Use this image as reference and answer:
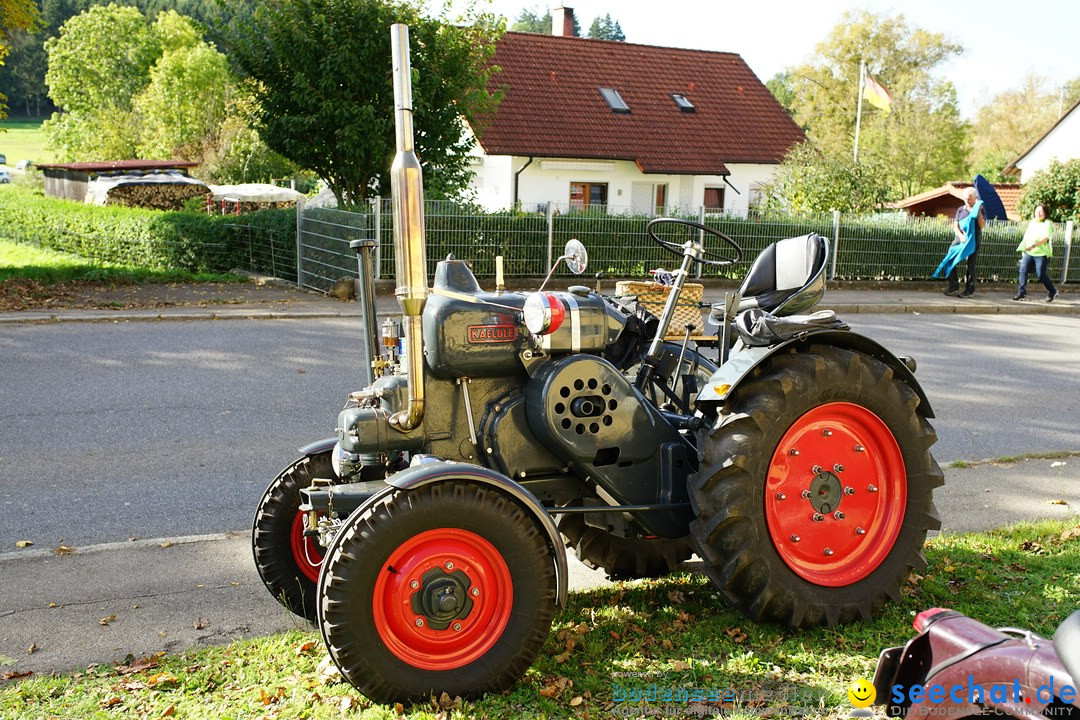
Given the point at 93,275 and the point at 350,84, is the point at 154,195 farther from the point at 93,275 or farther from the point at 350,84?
the point at 350,84

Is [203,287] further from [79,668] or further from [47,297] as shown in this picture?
[79,668]

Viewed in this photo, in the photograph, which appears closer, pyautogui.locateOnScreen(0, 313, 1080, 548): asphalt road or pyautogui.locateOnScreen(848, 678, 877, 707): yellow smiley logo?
pyautogui.locateOnScreen(848, 678, 877, 707): yellow smiley logo

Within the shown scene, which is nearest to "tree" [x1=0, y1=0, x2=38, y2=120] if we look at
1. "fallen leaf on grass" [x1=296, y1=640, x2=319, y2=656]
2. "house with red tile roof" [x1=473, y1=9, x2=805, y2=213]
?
"house with red tile roof" [x1=473, y1=9, x2=805, y2=213]

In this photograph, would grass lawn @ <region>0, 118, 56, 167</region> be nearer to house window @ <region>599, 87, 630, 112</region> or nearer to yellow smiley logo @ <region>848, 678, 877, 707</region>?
house window @ <region>599, 87, 630, 112</region>

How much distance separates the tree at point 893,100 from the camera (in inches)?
2105

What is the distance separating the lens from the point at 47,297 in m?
15.8

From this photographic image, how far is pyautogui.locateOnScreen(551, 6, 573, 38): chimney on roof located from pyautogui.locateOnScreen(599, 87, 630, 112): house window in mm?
8913

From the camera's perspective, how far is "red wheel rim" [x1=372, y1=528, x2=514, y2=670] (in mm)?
3635

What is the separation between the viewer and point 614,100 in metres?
34.4

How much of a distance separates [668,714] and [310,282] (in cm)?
1530

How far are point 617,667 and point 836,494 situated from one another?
4.08ft

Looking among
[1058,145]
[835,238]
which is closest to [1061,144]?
[1058,145]

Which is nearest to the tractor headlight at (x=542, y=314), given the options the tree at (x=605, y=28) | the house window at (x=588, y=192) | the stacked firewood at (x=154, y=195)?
the house window at (x=588, y=192)

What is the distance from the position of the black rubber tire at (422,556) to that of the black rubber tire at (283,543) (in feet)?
3.37
